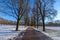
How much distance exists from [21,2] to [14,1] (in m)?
1.63

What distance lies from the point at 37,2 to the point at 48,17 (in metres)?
4.47

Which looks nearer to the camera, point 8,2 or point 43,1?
point 8,2

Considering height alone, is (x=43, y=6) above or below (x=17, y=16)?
above

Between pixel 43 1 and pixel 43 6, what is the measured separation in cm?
120

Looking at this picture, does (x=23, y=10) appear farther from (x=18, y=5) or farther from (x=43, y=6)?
(x=43, y=6)

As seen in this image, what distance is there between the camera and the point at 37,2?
31.5 m

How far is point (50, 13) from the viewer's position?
1195 inches

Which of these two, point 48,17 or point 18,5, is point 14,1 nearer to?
point 18,5

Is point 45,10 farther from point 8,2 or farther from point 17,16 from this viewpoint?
point 8,2

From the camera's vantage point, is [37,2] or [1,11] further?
[37,2]

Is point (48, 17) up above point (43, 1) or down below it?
below

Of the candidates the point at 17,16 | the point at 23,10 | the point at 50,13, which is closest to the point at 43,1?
the point at 50,13

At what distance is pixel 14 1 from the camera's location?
2848 cm

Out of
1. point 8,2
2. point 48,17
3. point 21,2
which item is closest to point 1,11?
point 8,2
